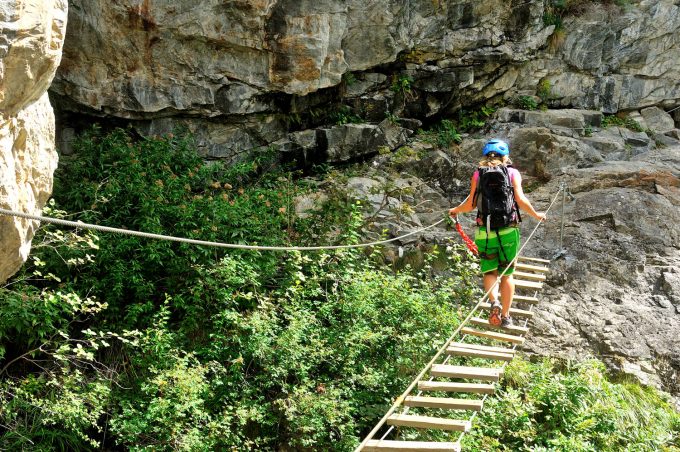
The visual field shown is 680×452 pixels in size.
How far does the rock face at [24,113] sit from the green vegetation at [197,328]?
5.75 ft

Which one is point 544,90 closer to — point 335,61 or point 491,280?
point 335,61

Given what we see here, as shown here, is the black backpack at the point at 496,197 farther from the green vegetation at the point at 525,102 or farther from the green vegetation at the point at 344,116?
the green vegetation at the point at 525,102

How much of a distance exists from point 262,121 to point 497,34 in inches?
186

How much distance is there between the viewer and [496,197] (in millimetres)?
5254

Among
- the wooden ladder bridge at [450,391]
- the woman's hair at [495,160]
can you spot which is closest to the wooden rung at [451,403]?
the wooden ladder bridge at [450,391]

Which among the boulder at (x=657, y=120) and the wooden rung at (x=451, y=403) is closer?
the wooden rung at (x=451, y=403)

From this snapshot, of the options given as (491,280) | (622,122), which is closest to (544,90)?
(622,122)

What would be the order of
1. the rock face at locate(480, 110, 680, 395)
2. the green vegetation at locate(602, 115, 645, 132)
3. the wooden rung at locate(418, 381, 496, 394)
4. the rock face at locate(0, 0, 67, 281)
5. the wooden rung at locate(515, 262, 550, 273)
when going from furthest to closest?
the green vegetation at locate(602, 115, 645, 132) < the rock face at locate(480, 110, 680, 395) < the wooden rung at locate(515, 262, 550, 273) < the wooden rung at locate(418, 381, 496, 394) < the rock face at locate(0, 0, 67, 281)

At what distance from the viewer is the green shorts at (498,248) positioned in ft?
17.6

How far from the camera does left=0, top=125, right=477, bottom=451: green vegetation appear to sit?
5.68 m

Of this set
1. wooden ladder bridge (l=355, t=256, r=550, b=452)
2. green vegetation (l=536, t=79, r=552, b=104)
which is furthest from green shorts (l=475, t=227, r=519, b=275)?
green vegetation (l=536, t=79, r=552, b=104)

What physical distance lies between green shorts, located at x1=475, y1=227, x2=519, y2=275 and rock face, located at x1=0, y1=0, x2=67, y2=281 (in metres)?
3.48

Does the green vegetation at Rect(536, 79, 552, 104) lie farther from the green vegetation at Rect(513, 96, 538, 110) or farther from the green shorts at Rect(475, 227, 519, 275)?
the green shorts at Rect(475, 227, 519, 275)

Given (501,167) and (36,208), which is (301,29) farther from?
(36,208)
